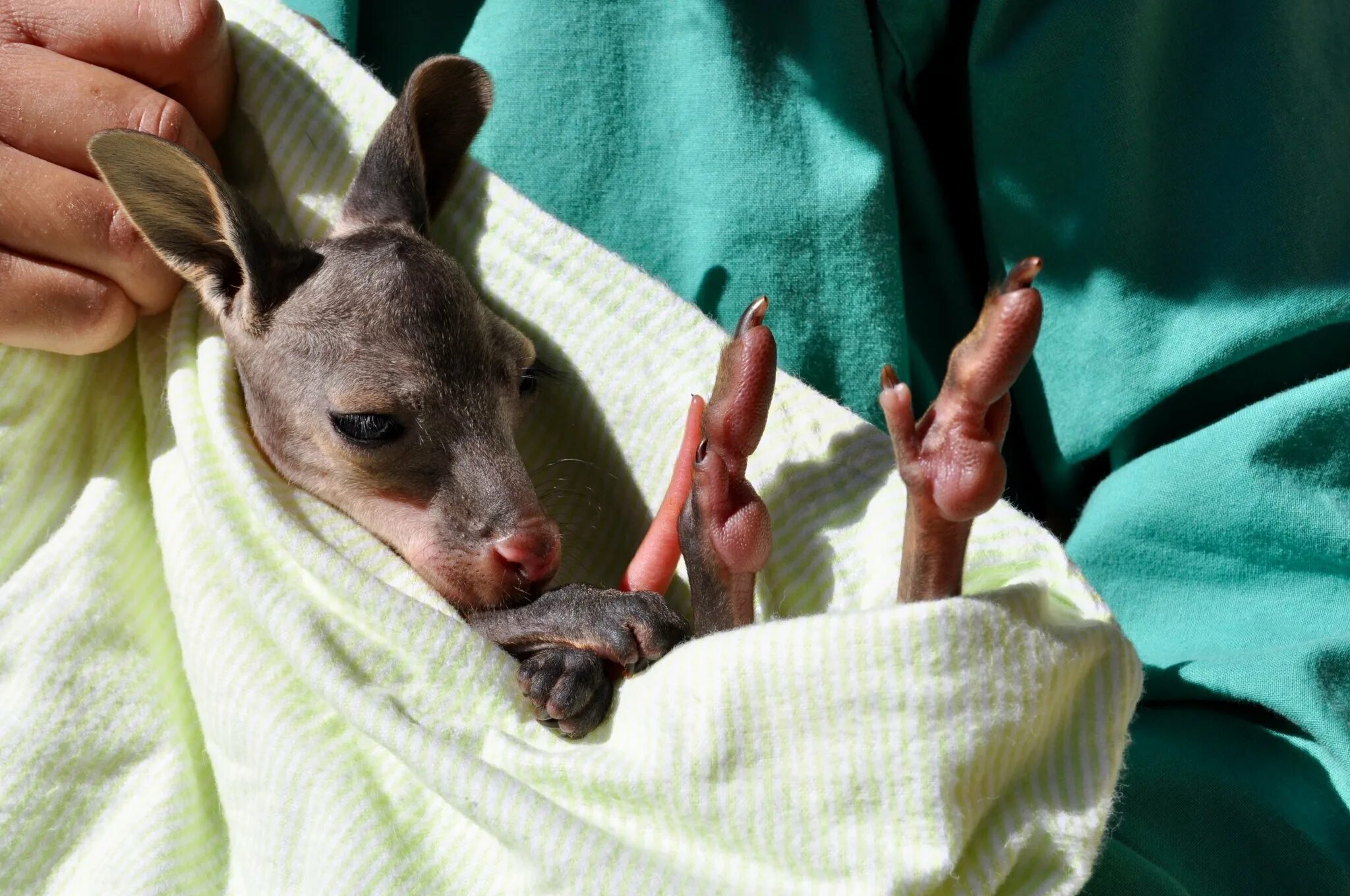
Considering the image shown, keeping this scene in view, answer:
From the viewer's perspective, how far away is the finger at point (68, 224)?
1.40 metres

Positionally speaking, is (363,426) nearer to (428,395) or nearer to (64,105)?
(428,395)

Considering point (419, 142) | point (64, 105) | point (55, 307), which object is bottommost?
point (55, 307)

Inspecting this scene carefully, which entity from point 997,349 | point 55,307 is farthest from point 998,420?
point 55,307

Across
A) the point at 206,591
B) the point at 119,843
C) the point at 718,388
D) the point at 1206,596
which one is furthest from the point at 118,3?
the point at 1206,596

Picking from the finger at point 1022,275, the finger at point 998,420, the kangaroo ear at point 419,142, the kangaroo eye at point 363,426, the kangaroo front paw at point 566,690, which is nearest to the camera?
the finger at point 1022,275

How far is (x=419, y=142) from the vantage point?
68.0 inches

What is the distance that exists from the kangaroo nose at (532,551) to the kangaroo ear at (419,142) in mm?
619

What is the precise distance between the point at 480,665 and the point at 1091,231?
123 cm

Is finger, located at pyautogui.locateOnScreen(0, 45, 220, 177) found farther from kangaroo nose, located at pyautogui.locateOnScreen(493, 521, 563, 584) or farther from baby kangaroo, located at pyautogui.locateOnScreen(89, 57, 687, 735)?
kangaroo nose, located at pyautogui.locateOnScreen(493, 521, 563, 584)

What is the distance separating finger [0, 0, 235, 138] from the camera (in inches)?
58.4

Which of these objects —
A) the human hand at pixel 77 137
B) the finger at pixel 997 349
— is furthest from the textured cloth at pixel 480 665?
the finger at pixel 997 349

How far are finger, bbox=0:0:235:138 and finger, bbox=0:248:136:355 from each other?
0.33 metres

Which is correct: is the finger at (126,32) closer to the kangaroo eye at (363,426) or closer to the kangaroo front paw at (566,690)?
the kangaroo eye at (363,426)

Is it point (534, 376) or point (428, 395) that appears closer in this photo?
point (428, 395)
